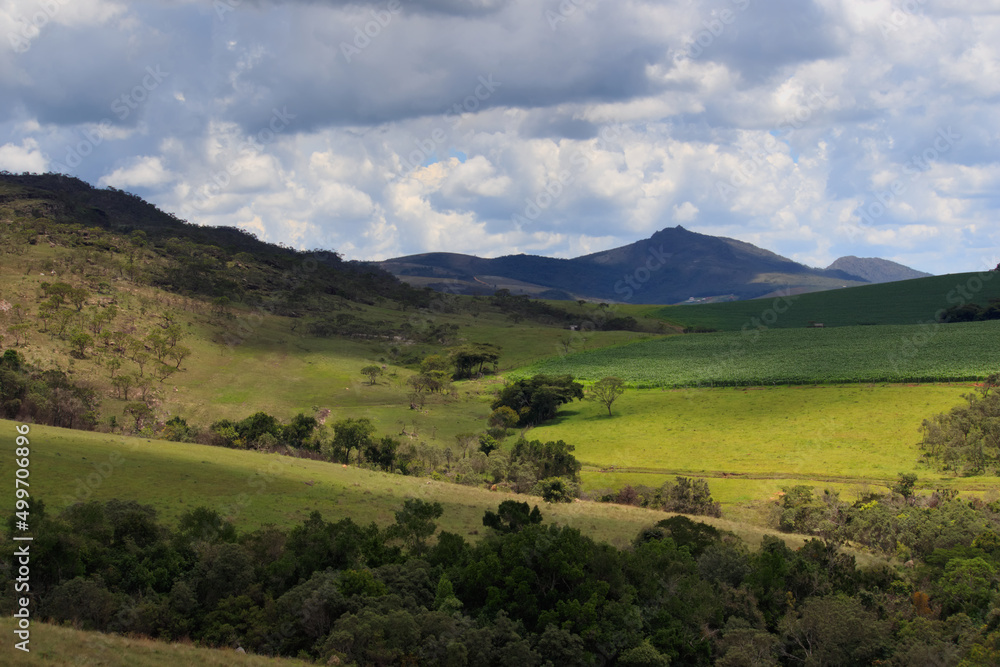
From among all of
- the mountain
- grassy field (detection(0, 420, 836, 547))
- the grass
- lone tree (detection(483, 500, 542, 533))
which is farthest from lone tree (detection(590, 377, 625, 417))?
the mountain

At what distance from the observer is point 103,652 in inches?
704

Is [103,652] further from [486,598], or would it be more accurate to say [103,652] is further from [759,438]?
[759,438]

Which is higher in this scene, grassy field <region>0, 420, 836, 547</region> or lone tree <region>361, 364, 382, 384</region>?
lone tree <region>361, 364, 382, 384</region>

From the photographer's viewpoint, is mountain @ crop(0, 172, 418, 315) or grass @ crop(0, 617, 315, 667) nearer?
grass @ crop(0, 617, 315, 667)

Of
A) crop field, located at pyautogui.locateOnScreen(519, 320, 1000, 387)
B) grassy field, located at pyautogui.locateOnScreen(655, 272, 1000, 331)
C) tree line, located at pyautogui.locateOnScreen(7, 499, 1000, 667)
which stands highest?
grassy field, located at pyautogui.locateOnScreen(655, 272, 1000, 331)

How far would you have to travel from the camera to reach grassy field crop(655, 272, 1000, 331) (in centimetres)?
14688

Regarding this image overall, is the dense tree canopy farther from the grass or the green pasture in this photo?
the grass

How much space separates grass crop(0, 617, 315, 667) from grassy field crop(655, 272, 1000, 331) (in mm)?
148721

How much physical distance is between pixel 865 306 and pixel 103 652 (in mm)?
175131

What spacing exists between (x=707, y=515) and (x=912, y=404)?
34462 millimetres

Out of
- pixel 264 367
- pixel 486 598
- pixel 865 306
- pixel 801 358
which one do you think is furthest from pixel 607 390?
pixel 865 306

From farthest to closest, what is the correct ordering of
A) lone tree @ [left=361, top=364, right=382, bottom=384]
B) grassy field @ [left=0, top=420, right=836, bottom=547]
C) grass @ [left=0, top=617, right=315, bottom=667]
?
lone tree @ [left=361, top=364, right=382, bottom=384] → grassy field @ [left=0, top=420, right=836, bottom=547] → grass @ [left=0, top=617, right=315, bottom=667]

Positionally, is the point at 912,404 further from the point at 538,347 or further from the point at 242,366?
the point at 242,366

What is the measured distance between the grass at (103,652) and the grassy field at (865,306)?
14872 cm
